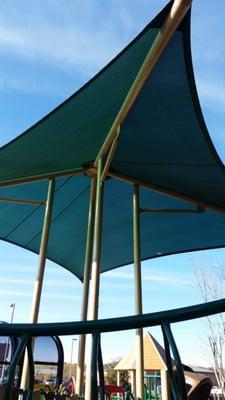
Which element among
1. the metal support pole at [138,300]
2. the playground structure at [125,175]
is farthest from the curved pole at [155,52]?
the metal support pole at [138,300]

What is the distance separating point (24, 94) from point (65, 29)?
186 centimetres

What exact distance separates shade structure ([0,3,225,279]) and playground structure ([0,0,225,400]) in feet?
0.05

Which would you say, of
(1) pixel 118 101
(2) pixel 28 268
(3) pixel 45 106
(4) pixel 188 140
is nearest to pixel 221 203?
(4) pixel 188 140

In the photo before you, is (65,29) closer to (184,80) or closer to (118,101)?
(118,101)

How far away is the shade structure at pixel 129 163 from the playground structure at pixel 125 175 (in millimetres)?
14

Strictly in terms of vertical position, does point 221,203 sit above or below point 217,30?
below

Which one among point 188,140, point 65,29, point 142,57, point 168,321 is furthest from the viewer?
point 188,140

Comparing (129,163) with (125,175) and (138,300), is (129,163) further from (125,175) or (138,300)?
(138,300)

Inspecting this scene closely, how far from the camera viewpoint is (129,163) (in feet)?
17.0

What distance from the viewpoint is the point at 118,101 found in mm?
3957

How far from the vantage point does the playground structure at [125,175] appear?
3.06 ft

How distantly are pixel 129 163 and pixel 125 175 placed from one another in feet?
0.97

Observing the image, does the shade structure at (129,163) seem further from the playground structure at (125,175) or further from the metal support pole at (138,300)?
the metal support pole at (138,300)

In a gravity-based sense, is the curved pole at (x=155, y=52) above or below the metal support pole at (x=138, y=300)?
above
